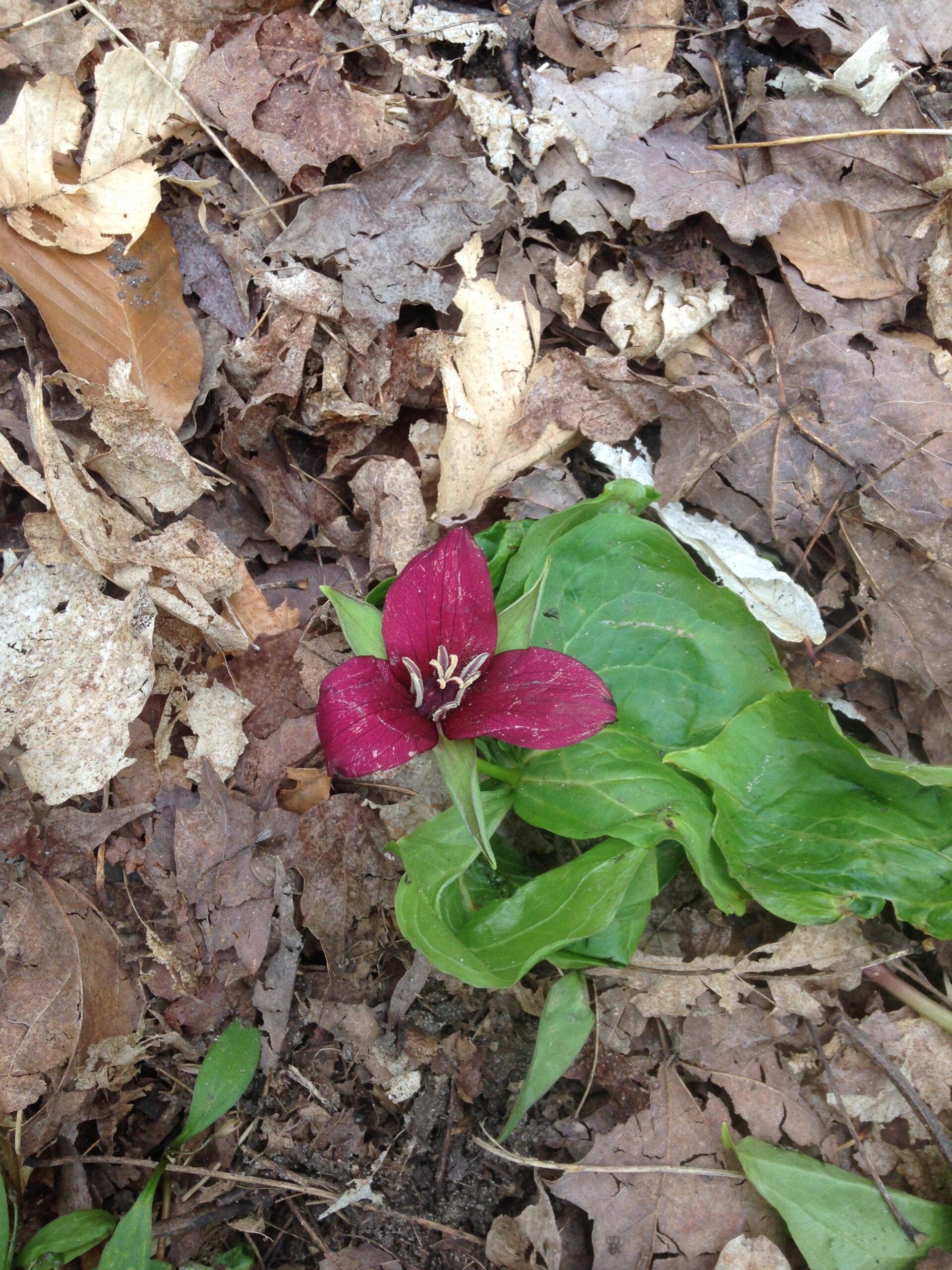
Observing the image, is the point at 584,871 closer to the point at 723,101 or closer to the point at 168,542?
the point at 168,542

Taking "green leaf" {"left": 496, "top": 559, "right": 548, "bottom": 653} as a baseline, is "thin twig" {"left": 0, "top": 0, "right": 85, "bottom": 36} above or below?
above

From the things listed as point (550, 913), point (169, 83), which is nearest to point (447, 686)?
point (550, 913)

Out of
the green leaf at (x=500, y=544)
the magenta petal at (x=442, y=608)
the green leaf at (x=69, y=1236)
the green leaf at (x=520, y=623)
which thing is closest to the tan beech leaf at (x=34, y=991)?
the green leaf at (x=69, y=1236)

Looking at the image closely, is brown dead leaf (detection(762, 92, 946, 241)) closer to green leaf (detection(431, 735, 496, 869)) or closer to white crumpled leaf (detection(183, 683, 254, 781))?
green leaf (detection(431, 735, 496, 869))

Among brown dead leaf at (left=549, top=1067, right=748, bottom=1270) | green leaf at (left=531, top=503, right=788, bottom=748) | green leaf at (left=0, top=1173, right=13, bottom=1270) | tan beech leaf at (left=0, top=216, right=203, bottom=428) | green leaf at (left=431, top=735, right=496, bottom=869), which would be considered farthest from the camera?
tan beech leaf at (left=0, top=216, right=203, bottom=428)

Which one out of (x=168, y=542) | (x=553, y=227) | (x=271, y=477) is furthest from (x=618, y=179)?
(x=168, y=542)

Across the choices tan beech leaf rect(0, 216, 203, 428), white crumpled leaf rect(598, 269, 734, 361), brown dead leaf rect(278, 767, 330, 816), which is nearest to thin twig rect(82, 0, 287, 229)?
tan beech leaf rect(0, 216, 203, 428)

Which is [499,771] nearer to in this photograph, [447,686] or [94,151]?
[447,686]
